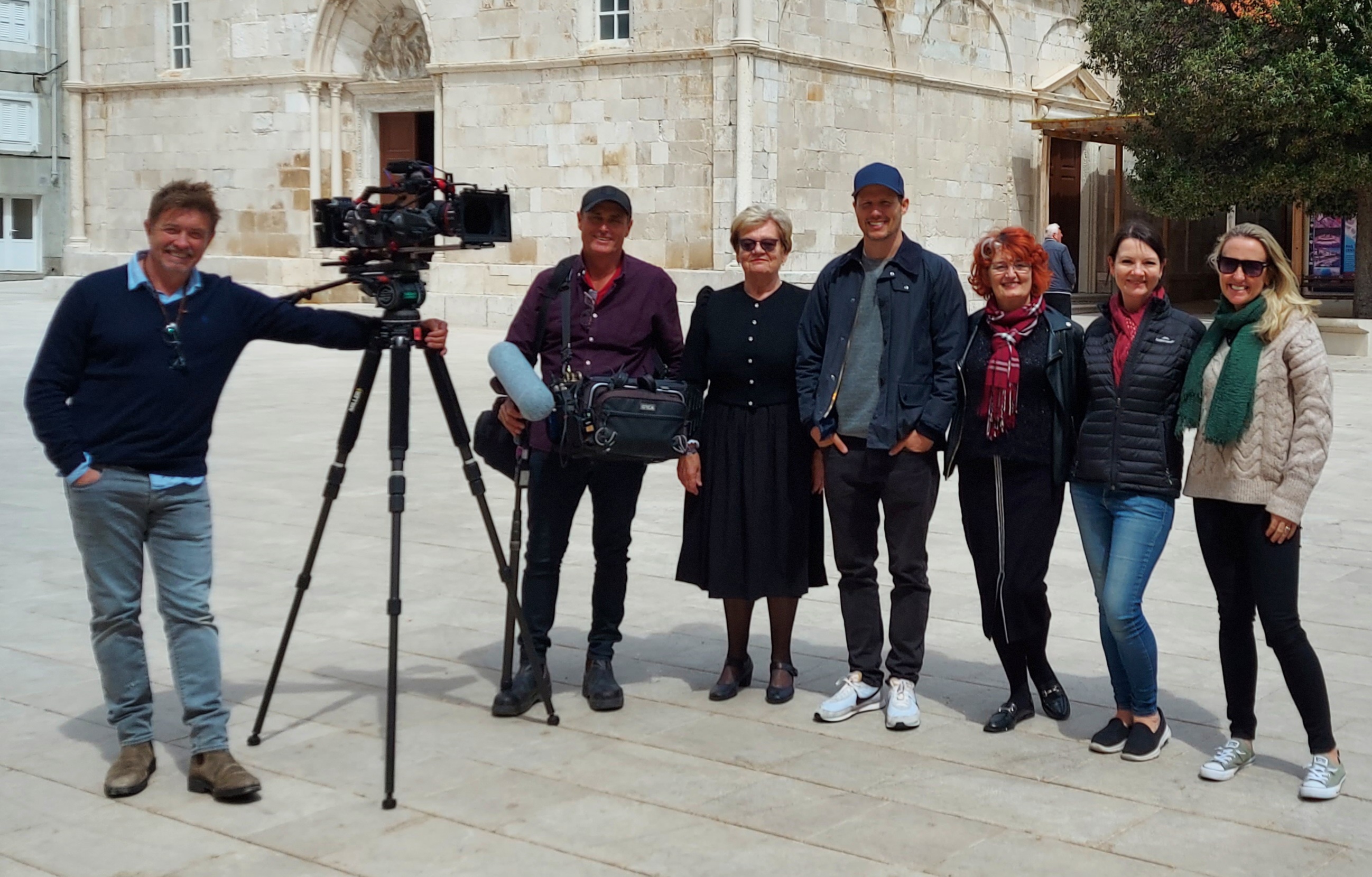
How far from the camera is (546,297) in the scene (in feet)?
18.5

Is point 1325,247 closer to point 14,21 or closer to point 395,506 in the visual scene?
point 14,21

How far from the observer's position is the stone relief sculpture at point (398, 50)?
80.8ft

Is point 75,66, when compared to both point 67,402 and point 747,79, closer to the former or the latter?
point 747,79

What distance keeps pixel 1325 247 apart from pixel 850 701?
29499mm

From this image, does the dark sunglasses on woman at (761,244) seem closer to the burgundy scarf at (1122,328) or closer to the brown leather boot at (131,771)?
the burgundy scarf at (1122,328)

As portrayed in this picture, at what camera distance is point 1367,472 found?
1066cm

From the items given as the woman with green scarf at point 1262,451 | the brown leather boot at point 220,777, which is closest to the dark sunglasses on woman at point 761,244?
the woman with green scarf at point 1262,451

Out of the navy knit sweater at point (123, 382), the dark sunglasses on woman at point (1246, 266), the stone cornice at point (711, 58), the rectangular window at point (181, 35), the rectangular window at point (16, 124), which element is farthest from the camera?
the rectangular window at point (16, 124)

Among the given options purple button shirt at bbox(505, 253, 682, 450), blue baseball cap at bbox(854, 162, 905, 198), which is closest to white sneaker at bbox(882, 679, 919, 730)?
purple button shirt at bbox(505, 253, 682, 450)

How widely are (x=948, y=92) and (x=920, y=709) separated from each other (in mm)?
19848

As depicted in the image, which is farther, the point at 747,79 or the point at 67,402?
the point at 747,79

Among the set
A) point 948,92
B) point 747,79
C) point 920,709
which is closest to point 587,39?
point 747,79

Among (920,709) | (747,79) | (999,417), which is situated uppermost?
(747,79)

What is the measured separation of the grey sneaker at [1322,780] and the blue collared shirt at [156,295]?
332cm
